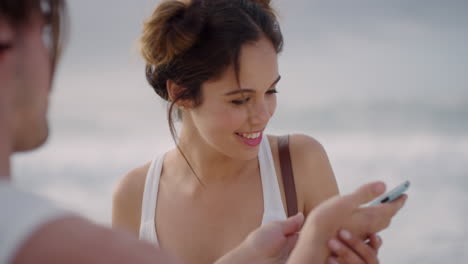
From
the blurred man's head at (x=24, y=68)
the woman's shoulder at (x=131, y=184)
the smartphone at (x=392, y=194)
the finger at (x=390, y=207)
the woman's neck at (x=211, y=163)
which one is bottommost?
the woman's shoulder at (x=131, y=184)

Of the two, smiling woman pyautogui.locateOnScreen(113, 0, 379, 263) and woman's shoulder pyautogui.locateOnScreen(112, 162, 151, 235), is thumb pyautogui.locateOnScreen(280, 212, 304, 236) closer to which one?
smiling woman pyautogui.locateOnScreen(113, 0, 379, 263)

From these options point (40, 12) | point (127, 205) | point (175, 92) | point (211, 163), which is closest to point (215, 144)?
point (211, 163)

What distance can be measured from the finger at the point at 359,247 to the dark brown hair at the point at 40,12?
1105mm

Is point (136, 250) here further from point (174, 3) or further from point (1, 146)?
point (174, 3)

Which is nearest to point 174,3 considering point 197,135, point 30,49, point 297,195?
point 197,135

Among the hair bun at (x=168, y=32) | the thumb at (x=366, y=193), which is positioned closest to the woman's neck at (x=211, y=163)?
the hair bun at (x=168, y=32)

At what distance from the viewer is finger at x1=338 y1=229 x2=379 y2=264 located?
1.89m

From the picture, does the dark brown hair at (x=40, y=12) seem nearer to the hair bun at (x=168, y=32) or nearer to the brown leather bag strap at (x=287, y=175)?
the hair bun at (x=168, y=32)

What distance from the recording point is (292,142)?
10.1ft

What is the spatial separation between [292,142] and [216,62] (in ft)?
2.10

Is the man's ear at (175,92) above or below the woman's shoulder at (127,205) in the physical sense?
above

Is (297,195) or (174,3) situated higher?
(174,3)

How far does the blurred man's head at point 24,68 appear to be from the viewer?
1.11 meters

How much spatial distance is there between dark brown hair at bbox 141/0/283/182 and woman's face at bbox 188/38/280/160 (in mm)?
45
